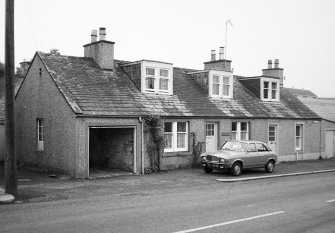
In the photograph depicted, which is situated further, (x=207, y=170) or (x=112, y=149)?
(x=112, y=149)

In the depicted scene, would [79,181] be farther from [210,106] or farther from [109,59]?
[210,106]

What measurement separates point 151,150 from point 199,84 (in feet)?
26.0

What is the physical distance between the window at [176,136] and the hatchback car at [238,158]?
90.5 inches

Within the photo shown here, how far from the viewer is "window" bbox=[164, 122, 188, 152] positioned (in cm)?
2177

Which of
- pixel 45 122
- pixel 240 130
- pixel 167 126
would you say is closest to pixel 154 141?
pixel 167 126

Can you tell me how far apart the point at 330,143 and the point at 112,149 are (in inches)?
787

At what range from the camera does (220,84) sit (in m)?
26.3

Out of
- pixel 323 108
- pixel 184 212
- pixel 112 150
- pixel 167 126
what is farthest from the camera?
pixel 323 108

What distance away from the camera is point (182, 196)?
1358 cm

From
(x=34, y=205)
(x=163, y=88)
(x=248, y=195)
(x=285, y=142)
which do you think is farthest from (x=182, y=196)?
(x=285, y=142)

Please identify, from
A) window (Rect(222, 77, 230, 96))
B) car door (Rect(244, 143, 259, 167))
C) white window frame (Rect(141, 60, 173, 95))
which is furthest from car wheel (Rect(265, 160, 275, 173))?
window (Rect(222, 77, 230, 96))

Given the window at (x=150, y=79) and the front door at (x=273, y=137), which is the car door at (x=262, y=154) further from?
the window at (x=150, y=79)

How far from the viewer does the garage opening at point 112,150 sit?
20.4 m

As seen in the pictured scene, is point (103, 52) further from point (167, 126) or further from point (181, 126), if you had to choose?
point (181, 126)
